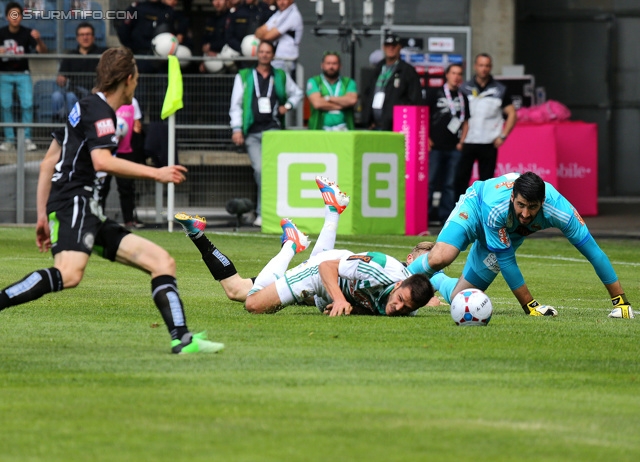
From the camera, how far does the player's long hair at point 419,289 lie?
8906 millimetres

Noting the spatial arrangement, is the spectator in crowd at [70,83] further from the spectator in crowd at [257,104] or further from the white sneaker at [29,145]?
the spectator in crowd at [257,104]

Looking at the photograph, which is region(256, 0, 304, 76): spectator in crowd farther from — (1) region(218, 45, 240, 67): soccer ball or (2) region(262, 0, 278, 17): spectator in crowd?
(1) region(218, 45, 240, 67): soccer ball

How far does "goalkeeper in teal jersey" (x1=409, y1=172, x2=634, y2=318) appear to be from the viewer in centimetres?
943

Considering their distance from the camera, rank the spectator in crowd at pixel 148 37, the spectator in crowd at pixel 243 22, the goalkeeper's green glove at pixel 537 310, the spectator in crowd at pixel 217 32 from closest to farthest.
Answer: the goalkeeper's green glove at pixel 537 310 → the spectator in crowd at pixel 148 37 → the spectator in crowd at pixel 243 22 → the spectator in crowd at pixel 217 32

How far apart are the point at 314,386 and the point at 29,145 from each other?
14.2 meters

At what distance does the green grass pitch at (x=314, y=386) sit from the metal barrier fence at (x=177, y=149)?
9243 millimetres

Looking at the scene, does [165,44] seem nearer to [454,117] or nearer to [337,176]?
[337,176]

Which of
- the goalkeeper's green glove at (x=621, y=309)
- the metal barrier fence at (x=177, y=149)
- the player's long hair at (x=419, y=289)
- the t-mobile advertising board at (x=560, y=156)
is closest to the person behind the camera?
the player's long hair at (x=419, y=289)

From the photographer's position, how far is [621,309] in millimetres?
10039

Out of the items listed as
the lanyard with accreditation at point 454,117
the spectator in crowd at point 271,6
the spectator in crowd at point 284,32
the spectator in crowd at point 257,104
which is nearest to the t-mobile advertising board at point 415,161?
the lanyard with accreditation at point 454,117

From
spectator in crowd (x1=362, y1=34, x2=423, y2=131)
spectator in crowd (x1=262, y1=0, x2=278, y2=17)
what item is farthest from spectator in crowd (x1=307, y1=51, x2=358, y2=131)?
spectator in crowd (x1=262, y1=0, x2=278, y2=17)

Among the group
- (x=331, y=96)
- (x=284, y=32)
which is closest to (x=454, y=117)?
(x=331, y=96)

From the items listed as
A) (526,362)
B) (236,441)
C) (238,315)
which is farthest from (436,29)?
(236,441)

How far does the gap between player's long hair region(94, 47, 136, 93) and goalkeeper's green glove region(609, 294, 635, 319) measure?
4.62 metres
